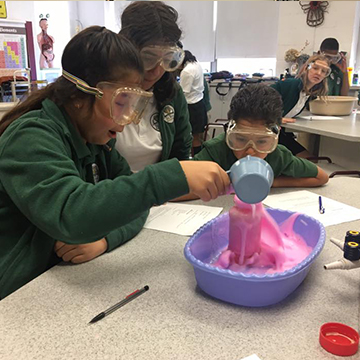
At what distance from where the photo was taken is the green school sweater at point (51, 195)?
0.76 meters

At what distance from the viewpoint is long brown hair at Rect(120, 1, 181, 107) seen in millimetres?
1374

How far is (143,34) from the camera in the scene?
1377 mm

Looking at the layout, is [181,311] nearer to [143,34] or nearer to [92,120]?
[92,120]

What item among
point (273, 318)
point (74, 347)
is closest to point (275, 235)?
point (273, 318)

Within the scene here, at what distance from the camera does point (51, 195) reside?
2.54 feet

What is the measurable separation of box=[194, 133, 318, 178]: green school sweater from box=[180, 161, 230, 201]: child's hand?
706 millimetres

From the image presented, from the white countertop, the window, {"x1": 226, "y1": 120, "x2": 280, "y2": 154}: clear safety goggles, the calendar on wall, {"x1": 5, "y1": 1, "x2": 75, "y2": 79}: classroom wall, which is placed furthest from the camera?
the window

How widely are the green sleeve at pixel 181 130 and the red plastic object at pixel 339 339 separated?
127 centimetres

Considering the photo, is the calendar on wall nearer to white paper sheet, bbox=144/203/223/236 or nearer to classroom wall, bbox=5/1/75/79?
classroom wall, bbox=5/1/75/79

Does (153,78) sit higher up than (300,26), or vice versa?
(300,26)

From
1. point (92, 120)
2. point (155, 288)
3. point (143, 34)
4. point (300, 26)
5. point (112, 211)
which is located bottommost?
point (155, 288)

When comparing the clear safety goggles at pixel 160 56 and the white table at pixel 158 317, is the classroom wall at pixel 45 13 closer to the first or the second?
the clear safety goggles at pixel 160 56

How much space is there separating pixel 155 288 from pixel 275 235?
1.04 feet

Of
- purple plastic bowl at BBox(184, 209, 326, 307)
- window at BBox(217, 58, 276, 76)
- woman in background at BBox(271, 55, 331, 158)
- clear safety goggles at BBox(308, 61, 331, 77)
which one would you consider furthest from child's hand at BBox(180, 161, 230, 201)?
window at BBox(217, 58, 276, 76)
